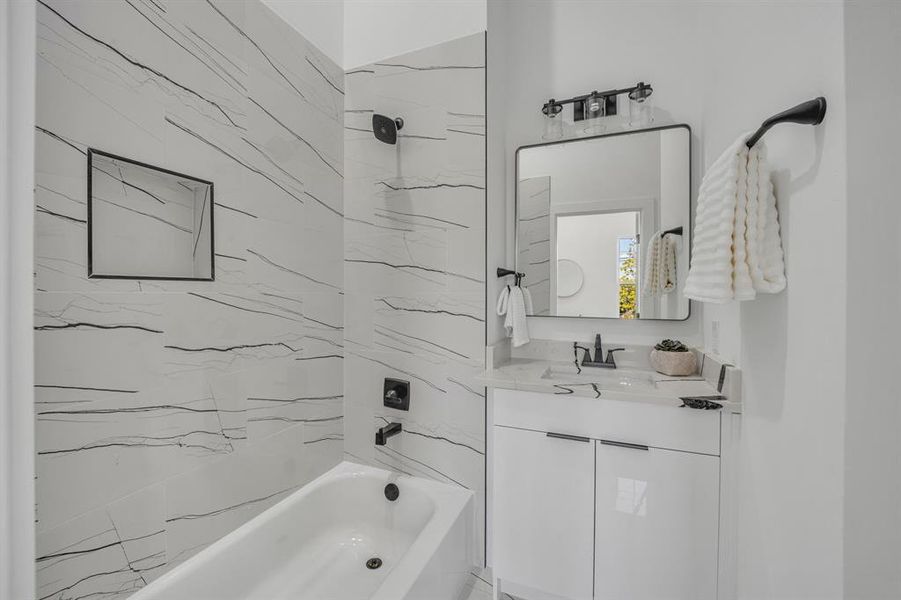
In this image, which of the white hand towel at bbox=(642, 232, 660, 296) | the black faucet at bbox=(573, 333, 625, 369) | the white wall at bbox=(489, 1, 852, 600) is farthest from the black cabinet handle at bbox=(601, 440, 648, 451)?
the white hand towel at bbox=(642, 232, 660, 296)

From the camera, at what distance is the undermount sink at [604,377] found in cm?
146

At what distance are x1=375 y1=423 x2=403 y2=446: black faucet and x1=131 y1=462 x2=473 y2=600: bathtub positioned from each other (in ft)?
0.73

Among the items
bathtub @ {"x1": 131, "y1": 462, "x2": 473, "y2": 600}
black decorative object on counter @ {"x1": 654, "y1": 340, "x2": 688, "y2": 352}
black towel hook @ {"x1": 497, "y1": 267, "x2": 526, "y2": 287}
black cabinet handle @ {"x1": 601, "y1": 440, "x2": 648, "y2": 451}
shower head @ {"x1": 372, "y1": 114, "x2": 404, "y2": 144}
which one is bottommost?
bathtub @ {"x1": 131, "y1": 462, "x2": 473, "y2": 600}

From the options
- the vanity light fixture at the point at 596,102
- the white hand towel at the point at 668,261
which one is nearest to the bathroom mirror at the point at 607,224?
the white hand towel at the point at 668,261

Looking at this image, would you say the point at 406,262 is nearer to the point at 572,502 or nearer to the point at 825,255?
the point at 572,502

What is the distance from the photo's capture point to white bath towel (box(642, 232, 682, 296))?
1722mm

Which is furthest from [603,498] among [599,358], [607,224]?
[607,224]

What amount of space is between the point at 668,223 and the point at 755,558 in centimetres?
124

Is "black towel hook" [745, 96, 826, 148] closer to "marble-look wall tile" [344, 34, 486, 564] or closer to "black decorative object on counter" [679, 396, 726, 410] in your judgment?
"black decorative object on counter" [679, 396, 726, 410]

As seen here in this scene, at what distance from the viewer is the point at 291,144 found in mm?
1675

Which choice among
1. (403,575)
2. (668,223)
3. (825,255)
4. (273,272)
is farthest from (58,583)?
(668,223)

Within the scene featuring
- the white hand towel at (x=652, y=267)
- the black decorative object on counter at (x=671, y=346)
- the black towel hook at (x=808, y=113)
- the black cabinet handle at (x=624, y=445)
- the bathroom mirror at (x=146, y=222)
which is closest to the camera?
the black towel hook at (x=808, y=113)

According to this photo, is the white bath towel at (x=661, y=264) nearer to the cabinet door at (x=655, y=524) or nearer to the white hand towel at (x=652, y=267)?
the white hand towel at (x=652, y=267)
